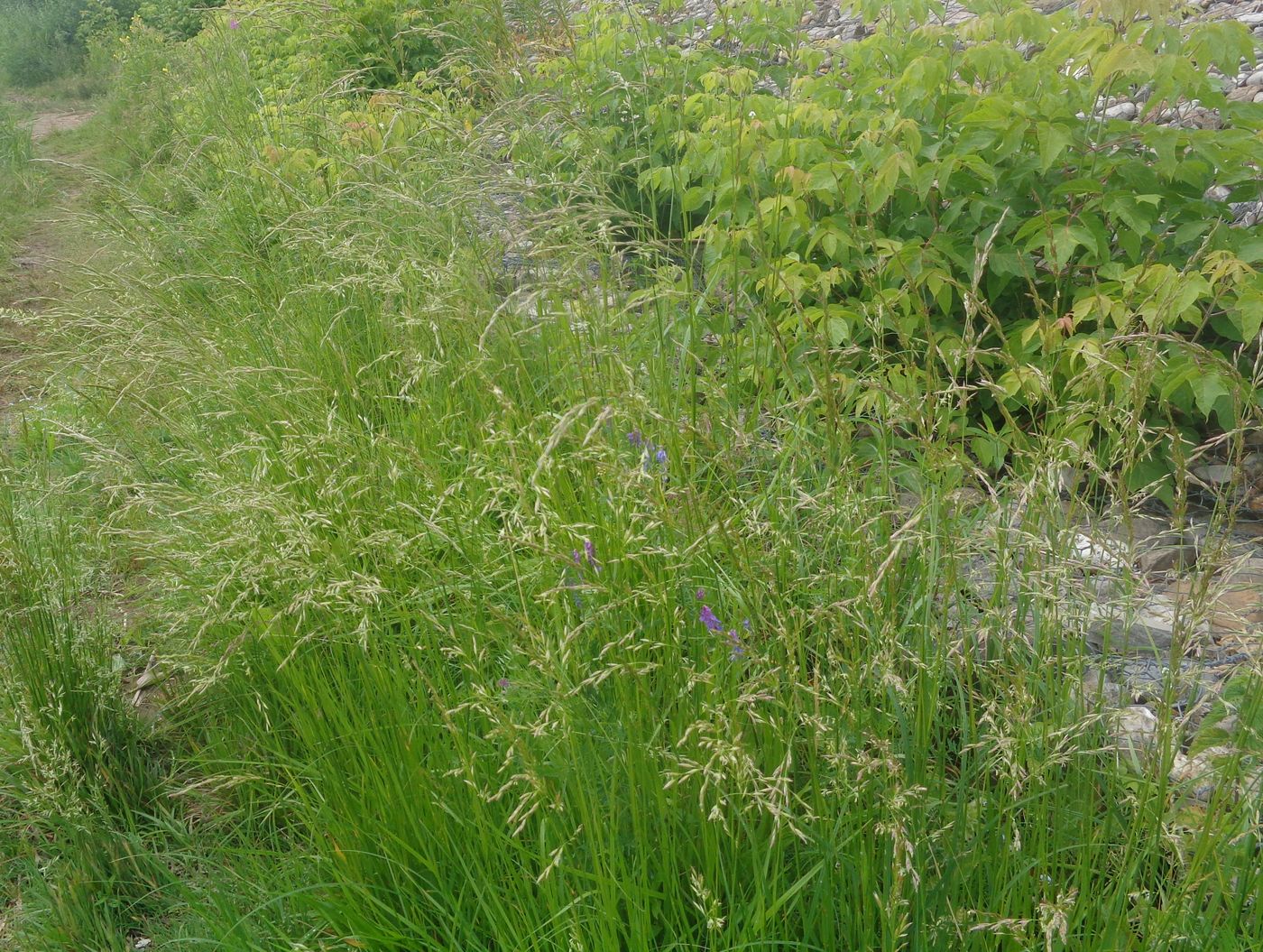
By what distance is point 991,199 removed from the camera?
3193 millimetres

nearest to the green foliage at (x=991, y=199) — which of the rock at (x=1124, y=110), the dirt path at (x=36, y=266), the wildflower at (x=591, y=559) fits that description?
the wildflower at (x=591, y=559)

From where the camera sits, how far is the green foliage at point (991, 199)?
2791mm

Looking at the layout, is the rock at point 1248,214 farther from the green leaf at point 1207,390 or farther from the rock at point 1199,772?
the rock at point 1199,772

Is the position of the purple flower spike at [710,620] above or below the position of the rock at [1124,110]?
above

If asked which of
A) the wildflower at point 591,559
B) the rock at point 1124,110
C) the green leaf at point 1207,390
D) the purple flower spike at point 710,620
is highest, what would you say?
the wildflower at point 591,559

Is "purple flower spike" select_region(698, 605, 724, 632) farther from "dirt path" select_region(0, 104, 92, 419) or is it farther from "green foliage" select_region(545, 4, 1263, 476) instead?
"dirt path" select_region(0, 104, 92, 419)

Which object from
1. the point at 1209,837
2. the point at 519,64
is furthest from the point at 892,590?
the point at 519,64

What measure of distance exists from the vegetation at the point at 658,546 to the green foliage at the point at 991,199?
0.07ft

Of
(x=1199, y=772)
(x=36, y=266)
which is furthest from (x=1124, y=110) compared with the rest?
(x=36, y=266)

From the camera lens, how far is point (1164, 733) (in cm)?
133

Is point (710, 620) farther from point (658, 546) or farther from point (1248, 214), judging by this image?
point (1248, 214)

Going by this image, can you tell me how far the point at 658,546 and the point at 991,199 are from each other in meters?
1.91

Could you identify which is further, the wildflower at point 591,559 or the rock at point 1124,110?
the rock at point 1124,110

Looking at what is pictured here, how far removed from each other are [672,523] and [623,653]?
227mm
